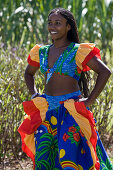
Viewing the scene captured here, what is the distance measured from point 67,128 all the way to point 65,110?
0.48 ft

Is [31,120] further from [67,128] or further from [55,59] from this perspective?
[55,59]

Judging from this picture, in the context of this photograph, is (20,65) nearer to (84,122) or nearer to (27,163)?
(27,163)

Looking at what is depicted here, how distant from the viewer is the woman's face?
2715 mm

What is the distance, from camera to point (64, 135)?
8.50ft

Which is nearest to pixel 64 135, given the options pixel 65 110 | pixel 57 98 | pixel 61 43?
pixel 65 110

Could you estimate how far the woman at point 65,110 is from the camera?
8.56 ft

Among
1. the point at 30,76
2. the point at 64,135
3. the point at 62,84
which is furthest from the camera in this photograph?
the point at 30,76

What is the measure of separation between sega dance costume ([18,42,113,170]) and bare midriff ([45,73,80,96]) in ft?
0.10

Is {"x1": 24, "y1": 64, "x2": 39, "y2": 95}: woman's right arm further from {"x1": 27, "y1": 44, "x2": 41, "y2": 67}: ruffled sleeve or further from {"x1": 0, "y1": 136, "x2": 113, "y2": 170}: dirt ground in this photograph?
{"x1": 0, "y1": 136, "x2": 113, "y2": 170}: dirt ground

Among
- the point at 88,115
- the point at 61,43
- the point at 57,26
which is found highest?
the point at 57,26

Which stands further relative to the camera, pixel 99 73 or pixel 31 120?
pixel 31 120

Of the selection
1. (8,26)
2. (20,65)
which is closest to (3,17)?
(8,26)

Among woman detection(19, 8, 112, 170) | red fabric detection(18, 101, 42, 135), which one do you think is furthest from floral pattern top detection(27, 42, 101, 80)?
red fabric detection(18, 101, 42, 135)

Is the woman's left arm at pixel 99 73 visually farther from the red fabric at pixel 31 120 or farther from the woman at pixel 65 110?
the red fabric at pixel 31 120
